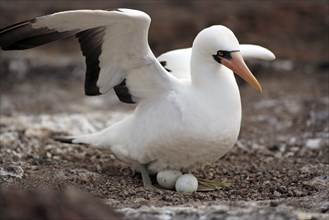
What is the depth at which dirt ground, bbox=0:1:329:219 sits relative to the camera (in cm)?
707

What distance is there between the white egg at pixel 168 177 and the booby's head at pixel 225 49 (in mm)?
1146

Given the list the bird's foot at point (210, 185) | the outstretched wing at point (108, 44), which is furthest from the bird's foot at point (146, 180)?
the outstretched wing at point (108, 44)

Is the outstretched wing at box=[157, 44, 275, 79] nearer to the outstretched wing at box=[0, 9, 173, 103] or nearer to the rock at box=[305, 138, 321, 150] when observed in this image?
the outstretched wing at box=[0, 9, 173, 103]

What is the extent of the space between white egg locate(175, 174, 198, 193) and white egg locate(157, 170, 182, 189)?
0.27 ft

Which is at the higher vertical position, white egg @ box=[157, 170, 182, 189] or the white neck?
the white neck

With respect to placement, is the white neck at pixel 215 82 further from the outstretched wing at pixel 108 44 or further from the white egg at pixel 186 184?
the white egg at pixel 186 184

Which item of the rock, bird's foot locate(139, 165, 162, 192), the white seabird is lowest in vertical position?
bird's foot locate(139, 165, 162, 192)

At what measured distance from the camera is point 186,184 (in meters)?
7.61

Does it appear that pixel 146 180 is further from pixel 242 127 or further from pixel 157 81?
pixel 242 127

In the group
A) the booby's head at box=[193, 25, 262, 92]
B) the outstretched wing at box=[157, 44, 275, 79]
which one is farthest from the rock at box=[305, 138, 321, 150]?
the booby's head at box=[193, 25, 262, 92]

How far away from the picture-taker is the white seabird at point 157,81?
7410mm

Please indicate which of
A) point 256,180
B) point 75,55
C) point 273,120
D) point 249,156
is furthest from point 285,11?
point 256,180

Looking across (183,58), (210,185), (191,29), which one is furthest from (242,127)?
(191,29)

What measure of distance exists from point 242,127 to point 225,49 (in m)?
3.99
